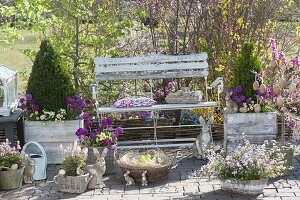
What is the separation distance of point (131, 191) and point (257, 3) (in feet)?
11.3

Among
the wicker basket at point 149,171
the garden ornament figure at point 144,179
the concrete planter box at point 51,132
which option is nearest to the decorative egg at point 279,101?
the wicker basket at point 149,171

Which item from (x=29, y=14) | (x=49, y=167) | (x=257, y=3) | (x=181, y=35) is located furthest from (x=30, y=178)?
(x=257, y=3)

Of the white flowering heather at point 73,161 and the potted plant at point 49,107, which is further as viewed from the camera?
the potted plant at point 49,107

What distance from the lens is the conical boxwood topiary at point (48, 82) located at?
21.9ft

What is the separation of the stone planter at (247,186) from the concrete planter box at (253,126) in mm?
1037

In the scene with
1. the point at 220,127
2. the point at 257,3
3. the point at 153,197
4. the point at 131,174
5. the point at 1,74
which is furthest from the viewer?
the point at 257,3

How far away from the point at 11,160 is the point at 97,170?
82 centimetres

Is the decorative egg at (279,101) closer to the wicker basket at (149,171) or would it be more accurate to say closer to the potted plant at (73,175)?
the wicker basket at (149,171)

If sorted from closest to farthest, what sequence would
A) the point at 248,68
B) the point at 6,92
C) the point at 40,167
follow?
the point at 40,167 → the point at 6,92 → the point at 248,68

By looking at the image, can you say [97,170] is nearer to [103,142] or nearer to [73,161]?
[73,161]

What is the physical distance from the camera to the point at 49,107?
21.9 feet

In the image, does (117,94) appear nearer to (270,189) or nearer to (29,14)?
(29,14)

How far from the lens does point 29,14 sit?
653 cm

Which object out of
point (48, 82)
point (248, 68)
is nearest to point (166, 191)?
point (248, 68)
